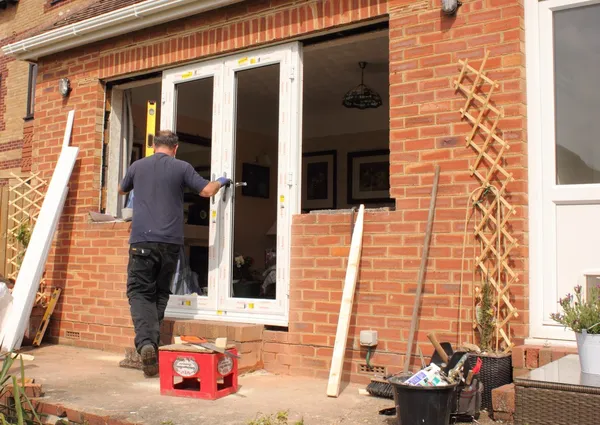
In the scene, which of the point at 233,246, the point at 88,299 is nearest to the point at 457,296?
the point at 233,246

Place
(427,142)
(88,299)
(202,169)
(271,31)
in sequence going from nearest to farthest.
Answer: (427,142), (271,31), (88,299), (202,169)

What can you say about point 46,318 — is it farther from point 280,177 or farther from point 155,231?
point 280,177

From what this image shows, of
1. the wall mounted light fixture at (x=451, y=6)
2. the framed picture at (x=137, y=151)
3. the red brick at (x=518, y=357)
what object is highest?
the wall mounted light fixture at (x=451, y=6)

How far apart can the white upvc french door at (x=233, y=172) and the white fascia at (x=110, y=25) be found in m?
0.53

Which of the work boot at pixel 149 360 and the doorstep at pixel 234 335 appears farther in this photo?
the doorstep at pixel 234 335

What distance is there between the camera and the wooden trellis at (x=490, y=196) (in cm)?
444

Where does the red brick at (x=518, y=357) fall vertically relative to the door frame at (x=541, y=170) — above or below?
below

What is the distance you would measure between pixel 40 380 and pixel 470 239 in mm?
3456

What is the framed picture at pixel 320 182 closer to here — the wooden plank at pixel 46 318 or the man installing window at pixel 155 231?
the wooden plank at pixel 46 318

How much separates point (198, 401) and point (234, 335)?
97cm

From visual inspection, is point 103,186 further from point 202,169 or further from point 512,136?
point 512,136

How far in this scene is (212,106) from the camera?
6.34 metres

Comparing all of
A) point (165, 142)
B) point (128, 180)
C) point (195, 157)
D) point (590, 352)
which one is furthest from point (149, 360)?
point (195, 157)

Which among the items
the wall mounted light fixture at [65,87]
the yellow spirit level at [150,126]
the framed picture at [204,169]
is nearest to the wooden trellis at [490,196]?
the yellow spirit level at [150,126]
